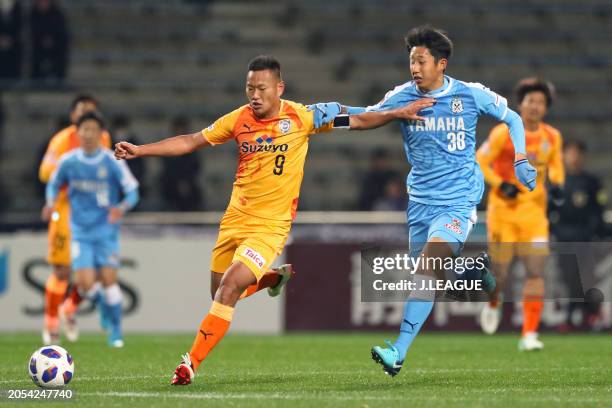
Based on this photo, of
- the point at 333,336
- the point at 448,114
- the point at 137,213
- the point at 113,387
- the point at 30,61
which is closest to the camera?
the point at 113,387

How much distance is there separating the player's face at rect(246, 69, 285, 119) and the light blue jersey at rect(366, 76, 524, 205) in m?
0.83

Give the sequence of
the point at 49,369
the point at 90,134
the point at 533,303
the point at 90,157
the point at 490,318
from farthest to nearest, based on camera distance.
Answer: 1. the point at 490,318
2. the point at 90,157
3. the point at 90,134
4. the point at 533,303
5. the point at 49,369

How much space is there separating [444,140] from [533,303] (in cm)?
379

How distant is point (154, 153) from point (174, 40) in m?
12.4

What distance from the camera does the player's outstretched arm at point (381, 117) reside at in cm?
816

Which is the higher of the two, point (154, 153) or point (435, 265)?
point (154, 153)

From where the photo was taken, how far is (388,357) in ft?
25.4

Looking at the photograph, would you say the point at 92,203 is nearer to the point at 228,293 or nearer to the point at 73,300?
the point at 73,300

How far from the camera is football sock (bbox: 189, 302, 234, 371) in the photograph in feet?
25.0

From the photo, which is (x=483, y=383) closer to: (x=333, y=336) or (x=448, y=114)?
(x=448, y=114)

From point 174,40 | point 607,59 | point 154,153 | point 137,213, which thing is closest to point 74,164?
point 137,213

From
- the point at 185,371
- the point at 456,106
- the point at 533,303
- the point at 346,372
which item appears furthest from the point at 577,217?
the point at 185,371

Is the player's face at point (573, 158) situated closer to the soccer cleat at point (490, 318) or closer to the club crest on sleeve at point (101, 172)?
the soccer cleat at point (490, 318)

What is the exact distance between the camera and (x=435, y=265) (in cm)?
816
